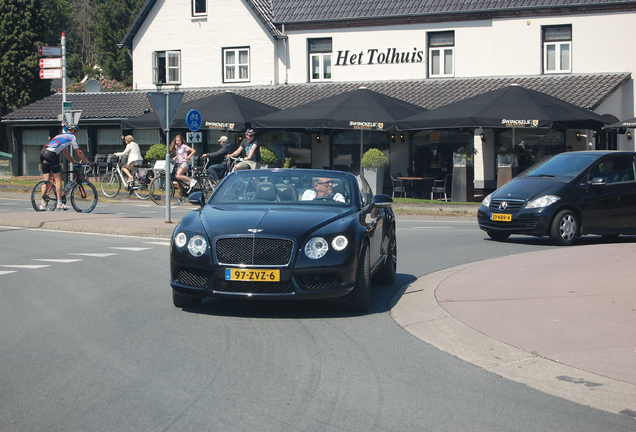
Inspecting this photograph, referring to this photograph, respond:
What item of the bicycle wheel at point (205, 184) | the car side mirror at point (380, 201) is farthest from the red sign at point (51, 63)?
the car side mirror at point (380, 201)

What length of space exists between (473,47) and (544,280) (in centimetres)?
2243

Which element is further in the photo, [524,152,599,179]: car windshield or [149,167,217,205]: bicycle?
[149,167,217,205]: bicycle

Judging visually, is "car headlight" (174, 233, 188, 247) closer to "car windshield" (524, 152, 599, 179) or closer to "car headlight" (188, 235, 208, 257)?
"car headlight" (188, 235, 208, 257)

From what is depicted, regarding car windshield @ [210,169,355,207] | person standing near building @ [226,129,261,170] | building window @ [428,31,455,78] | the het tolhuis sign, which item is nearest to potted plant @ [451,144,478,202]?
person standing near building @ [226,129,261,170]

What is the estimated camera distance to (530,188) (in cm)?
1427

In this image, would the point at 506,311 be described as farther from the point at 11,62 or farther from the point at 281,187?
the point at 11,62

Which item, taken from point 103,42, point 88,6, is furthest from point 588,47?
point 88,6

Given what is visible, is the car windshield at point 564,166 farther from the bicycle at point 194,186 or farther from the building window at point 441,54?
the building window at point 441,54

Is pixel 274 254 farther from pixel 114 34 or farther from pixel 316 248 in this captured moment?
pixel 114 34

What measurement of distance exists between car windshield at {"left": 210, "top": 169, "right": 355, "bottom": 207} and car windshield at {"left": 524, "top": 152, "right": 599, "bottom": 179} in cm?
683

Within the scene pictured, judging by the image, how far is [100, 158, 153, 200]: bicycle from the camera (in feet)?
79.6

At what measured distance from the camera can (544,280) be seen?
30.1ft

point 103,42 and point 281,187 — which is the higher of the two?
point 103,42

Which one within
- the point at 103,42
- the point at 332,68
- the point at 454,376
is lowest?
the point at 454,376
